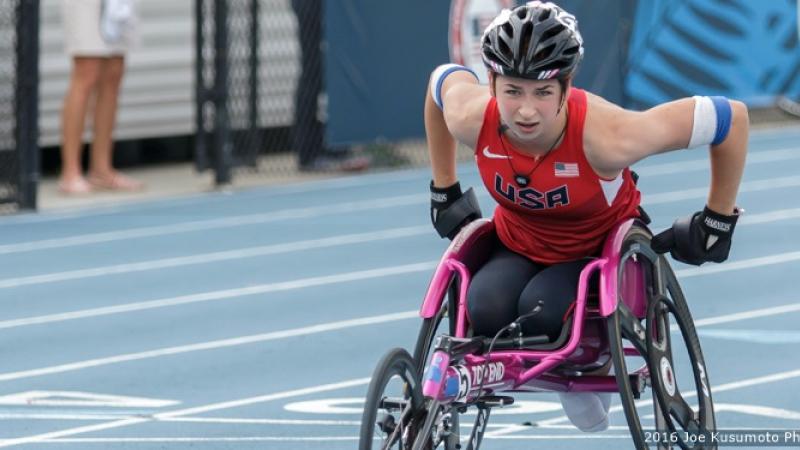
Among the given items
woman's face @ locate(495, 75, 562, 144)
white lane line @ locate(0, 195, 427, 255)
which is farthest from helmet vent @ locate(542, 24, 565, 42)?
white lane line @ locate(0, 195, 427, 255)

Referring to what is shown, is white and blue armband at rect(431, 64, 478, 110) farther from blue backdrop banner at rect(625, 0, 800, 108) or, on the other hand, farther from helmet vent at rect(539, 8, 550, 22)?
blue backdrop banner at rect(625, 0, 800, 108)

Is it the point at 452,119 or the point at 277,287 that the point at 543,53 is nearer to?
the point at 452,119

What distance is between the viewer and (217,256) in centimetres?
1086

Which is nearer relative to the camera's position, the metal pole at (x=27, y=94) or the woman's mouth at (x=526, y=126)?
the woman's mouth at (x=526, y=126)

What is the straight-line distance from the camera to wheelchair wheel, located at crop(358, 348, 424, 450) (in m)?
4.47

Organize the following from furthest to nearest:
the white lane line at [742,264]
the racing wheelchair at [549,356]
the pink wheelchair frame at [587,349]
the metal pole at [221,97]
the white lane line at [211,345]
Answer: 1. the metal pole at [221,97]
2. the white lane line at [742,264]
3. the white lane line at [211,345]
4. the pink wheelchair frame at [587,349]
5. the racing wheelchair at [549,356]

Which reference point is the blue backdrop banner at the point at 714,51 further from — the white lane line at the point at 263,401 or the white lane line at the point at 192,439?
the white lane line at the point at 192,439

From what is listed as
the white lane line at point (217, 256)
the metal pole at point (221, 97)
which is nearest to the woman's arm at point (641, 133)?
the white lane line at point (217, 256)

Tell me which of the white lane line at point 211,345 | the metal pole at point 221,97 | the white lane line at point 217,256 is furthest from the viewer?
the metal pole at point 221,97

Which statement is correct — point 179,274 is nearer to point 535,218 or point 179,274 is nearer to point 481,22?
point 481,22

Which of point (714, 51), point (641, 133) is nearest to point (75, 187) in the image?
point (714, 51)

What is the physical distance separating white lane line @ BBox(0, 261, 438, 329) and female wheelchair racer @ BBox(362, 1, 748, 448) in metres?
4.27

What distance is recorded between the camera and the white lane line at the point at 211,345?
25.7ft

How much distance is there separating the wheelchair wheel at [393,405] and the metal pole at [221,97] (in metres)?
8.83
